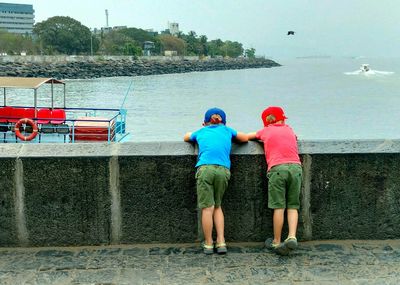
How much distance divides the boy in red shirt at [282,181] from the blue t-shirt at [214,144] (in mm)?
333

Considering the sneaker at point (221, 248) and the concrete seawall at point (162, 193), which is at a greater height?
the concrete seawall at point (162, 193)

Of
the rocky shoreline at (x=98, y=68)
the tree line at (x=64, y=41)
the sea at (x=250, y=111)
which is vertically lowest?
the sea at (x=250, y=111)

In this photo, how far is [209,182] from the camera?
15.3ft

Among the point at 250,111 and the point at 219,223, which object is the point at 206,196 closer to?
the point at 219,223

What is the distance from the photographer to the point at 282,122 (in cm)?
500

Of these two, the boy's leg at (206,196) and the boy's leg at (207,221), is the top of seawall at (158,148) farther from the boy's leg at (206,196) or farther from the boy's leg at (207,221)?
the boy's leg at (207,221)

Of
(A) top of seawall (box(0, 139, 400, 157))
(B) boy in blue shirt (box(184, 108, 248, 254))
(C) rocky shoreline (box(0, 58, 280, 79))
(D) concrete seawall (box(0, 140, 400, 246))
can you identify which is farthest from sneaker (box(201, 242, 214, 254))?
(C) rocky shoreline (box(0, 58, 280, 79))

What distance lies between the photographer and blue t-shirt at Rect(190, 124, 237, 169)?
Answer: 470 cm

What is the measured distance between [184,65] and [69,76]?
59.0m

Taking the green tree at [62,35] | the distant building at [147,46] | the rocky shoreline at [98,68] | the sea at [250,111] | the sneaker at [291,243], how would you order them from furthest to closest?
1. the distant building at [147,46]
2. the green tree at [62,35]
3. the rocky shoreline at [98,68]
4. the sea at [250,111]
5. the sneaker at [291,243]

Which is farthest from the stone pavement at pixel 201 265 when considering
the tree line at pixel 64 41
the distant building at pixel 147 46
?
the distant building at pixel 147 46

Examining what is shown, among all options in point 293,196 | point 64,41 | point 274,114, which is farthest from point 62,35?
point 293,196

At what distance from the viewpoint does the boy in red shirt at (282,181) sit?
468cm

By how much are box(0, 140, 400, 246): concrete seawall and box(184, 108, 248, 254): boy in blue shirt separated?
0.54ft
